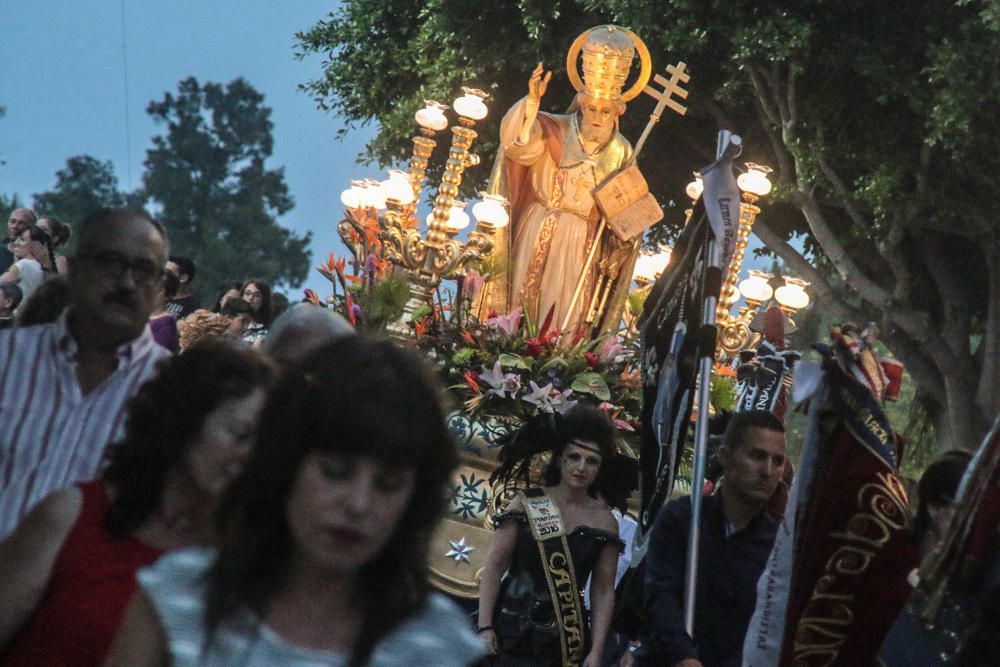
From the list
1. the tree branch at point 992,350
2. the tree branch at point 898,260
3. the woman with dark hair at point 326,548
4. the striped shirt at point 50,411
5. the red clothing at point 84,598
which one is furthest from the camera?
the tree branch at point 898,260

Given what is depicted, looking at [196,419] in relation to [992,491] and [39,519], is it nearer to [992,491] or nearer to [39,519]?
[39,519]

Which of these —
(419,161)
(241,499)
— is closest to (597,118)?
(419,161)

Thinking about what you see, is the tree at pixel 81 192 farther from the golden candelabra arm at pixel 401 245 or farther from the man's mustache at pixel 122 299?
the man's mustache at pixel 122 299

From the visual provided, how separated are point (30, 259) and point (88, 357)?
7.88m

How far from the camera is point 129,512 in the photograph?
3.39m

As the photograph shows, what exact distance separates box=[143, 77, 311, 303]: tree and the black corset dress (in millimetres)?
51564

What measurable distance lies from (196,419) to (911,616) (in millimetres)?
2443

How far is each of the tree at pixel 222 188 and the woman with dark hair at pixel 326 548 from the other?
56.5 meters

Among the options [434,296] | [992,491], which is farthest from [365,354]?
[434,296]

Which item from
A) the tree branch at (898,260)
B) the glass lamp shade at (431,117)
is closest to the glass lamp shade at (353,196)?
the glass lamp shade at (431,117)

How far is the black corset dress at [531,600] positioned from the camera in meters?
7.65

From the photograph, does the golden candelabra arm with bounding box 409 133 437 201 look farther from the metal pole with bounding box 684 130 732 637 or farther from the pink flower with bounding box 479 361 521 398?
the metal pole with bounding box 684 130 732 637

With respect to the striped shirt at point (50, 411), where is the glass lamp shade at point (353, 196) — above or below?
above

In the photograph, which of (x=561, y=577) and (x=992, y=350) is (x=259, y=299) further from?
(x=992, y=350)
